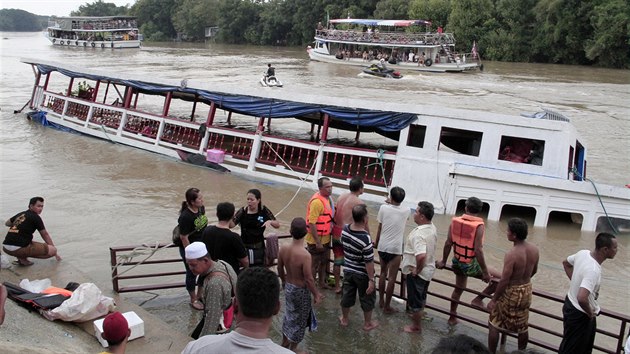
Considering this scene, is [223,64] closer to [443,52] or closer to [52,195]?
[443,52]

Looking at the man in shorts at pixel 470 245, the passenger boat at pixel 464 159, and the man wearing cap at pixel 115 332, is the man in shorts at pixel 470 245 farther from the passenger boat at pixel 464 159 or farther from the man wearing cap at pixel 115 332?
the passenger boat at pixel 464 159

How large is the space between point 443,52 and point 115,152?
35.7 meters

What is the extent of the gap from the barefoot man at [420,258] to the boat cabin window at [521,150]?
20.7 feet

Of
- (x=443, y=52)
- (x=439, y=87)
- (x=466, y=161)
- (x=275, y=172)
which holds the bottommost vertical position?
(x=275, y=172)

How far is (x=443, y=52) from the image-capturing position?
4672 centimetres

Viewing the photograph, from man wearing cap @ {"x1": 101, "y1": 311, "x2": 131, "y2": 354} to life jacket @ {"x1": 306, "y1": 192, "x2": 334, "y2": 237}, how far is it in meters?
3.29

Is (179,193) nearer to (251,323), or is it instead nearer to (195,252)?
(195,252)

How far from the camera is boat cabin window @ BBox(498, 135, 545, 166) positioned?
11344 mm

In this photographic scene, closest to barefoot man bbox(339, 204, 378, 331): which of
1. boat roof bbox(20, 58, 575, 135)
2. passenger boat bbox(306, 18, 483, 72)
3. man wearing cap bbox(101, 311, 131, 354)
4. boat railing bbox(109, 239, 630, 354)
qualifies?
boat railing bbox(109, 239, 630, 354)

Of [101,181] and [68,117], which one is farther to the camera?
[68,117]

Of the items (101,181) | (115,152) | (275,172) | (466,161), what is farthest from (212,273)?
(115,152)

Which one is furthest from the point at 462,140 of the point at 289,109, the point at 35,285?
the point at 35,285

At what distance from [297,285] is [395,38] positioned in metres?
46.0

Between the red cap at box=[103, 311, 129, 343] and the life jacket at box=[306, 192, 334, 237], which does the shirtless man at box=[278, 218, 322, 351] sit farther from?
the red cap at box=[103, 311, 129, 343]
